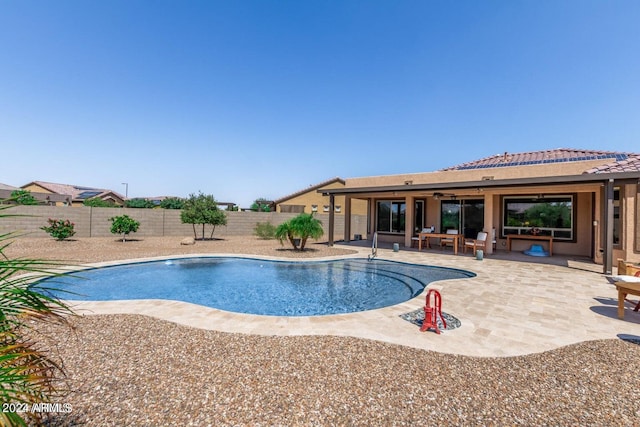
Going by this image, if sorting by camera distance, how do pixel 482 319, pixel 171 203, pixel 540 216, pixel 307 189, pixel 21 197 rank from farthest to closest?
1. pixel 171 203
2. pixel 307 189
3. pixel 540 216
4. pixel 482 319
5. pixel 21 197

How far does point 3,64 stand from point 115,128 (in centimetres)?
745

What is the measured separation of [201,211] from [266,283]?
11397 millimetres

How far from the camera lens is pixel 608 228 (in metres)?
8.81

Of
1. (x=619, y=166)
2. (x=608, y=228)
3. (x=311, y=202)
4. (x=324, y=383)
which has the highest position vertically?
(x=619, y=166)

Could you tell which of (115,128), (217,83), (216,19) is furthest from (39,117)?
(216,19)

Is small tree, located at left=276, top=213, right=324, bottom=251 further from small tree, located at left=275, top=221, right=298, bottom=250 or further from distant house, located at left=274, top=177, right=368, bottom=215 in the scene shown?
distant house, located at left=274, top=177, right=368, bottom=215

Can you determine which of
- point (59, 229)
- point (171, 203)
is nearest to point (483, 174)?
point (59, 229)

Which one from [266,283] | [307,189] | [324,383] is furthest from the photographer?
[307,189]

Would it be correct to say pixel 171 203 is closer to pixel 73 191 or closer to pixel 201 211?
pixel 73 191

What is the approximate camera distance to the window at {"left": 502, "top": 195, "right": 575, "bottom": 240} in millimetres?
13040

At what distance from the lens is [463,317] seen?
17.1 feet

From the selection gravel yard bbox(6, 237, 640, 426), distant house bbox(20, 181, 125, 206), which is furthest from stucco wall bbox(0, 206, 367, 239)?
distant house bbox(20, 181, 125, 206)

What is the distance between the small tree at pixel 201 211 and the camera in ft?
60.4

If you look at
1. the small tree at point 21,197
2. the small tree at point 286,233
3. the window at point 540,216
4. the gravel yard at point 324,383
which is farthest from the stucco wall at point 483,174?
the small tree at point 21,197
